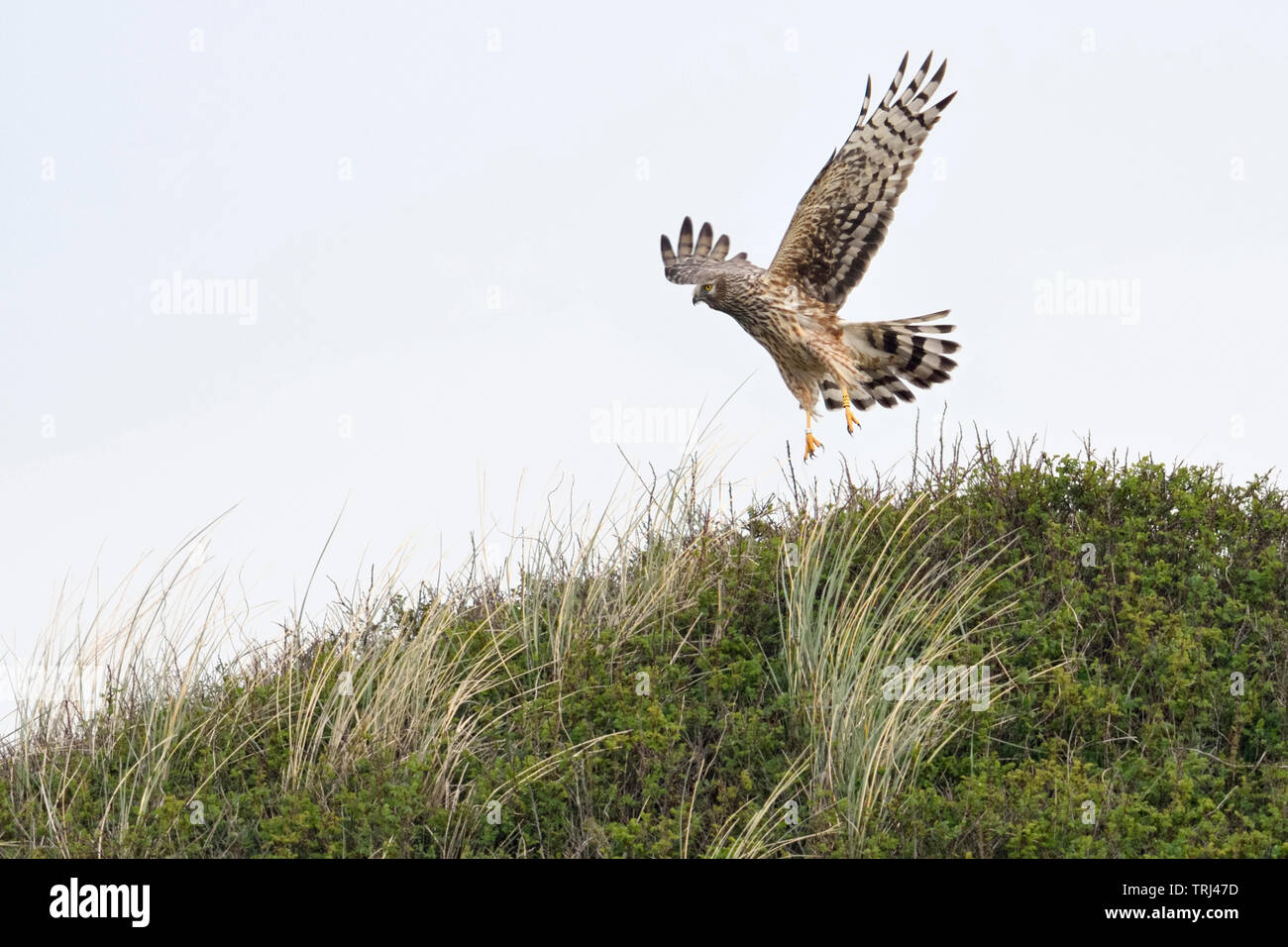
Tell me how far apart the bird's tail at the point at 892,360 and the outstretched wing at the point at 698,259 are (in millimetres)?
1074

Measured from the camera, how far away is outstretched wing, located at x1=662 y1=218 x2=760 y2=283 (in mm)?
10875

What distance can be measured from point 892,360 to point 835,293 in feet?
2.40

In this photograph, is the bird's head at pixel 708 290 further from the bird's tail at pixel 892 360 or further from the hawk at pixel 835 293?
the bird's tail at pixel 892 360

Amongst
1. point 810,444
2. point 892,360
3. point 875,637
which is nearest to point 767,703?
point 875,637

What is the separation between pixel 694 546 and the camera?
29.8 ft

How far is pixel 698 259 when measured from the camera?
11.4 metres

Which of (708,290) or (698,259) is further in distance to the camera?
(698,259)

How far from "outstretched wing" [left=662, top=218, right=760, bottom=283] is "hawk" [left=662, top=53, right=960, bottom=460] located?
0.02 metres

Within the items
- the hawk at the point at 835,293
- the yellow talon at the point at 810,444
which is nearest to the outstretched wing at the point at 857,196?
the hawk at the point at 835,293

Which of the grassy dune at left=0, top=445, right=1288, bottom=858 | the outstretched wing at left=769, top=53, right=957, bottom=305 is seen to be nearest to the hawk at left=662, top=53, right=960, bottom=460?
the outstretched wing at left=769, top=53, right=957, bottom=305

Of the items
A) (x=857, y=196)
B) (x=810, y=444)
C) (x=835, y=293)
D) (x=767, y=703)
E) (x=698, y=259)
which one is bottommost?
(x=767, y=703)

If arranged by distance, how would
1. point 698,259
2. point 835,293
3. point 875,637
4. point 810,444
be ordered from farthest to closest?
1. point 698,259
2. point 835,293
3. point 810,444
4. point 875,637

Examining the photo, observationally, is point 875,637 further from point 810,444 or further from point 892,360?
point 892,360
